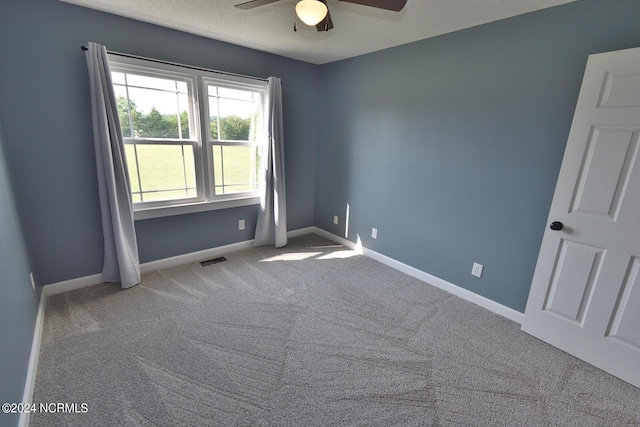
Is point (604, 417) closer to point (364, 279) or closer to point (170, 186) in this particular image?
point (364, 279)

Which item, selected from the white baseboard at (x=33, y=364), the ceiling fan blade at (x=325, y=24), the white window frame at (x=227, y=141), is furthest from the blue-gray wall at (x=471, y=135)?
the white baseboard at (x=33, y=364)

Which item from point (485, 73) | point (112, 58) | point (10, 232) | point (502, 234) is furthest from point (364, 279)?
point (112, 58)

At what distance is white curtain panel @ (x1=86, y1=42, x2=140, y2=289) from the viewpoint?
2.26 meters

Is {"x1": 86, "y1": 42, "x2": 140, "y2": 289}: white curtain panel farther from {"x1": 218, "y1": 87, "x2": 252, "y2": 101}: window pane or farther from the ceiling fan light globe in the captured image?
the ceiling fan light globe

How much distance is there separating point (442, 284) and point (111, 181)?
325cm

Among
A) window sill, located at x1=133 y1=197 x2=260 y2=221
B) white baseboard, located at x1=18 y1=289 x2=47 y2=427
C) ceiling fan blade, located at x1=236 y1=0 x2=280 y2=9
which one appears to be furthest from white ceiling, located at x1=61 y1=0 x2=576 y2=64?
white baseboard, located at x1=18 y1=289 x2=47 y2=427

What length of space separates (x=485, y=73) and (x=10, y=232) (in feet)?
11.9

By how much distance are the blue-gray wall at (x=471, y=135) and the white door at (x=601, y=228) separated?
148mm

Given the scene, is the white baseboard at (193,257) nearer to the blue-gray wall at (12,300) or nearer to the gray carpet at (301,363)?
the gray carpet at (301,363)

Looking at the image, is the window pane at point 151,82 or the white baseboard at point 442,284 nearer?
the white baseboard at point 442,284

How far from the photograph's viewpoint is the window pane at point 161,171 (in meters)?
2.72

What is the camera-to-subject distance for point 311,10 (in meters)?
1.61

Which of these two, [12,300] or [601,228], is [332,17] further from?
[12,300]

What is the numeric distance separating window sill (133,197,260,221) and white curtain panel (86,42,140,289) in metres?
0.17
